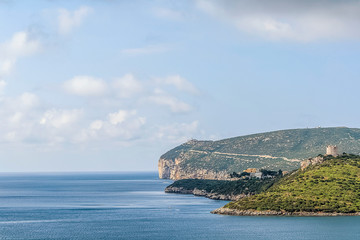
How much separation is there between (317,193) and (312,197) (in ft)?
8.54

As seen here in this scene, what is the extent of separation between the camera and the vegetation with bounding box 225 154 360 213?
5389 inches

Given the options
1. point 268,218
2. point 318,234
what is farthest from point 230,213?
point 318,234

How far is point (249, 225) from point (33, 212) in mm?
68661

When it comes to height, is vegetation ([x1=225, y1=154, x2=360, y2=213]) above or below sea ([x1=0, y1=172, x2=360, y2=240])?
above

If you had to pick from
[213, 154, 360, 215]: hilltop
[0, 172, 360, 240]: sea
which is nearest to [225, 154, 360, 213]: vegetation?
[213, 154, 360, 215]: hilltop

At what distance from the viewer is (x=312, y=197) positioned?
14150 centimetres

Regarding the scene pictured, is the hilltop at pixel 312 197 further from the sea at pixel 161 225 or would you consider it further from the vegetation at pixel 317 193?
the sea at pixel 161 225

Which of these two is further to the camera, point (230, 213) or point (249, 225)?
point (230, 213)

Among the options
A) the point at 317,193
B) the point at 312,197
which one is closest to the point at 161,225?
the point at 312,197

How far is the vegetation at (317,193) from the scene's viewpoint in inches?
5389

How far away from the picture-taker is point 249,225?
125062 mm

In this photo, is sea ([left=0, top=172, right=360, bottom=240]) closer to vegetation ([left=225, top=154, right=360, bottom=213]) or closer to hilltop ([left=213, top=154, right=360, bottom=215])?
hilltop ([left=213, top=154, right=360, bottom=215])

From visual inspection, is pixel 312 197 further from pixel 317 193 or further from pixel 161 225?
pixel 161 225

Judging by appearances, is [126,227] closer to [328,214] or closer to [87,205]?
[328,214]
